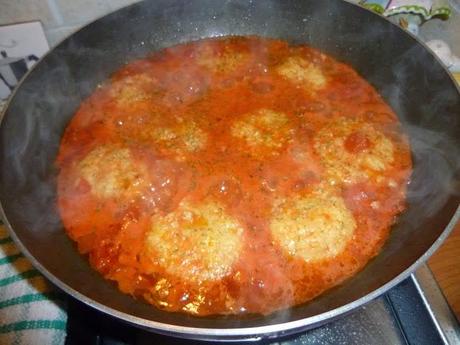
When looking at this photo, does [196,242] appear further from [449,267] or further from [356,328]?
[449,267]

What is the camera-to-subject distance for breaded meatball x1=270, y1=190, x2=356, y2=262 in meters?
1.71

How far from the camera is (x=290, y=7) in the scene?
8.47 ft

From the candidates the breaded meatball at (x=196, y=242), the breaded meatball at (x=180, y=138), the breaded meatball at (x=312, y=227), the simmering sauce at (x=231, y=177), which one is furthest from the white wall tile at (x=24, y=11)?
the breaded meatball at (x=312, y=227)

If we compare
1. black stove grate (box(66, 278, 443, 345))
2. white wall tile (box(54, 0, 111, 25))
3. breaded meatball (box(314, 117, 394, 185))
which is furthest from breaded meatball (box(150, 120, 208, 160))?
white wall tile (box(54, 0, 111, 25))

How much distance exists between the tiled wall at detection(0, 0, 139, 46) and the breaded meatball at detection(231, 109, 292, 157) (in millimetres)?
1181

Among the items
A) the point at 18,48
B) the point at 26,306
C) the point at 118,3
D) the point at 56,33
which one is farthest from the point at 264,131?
the point at 18,48

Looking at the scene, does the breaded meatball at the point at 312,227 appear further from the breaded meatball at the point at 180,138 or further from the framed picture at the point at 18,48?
the framed picture at the point at 18,48

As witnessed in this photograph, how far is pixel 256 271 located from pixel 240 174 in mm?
507

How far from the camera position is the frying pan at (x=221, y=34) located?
1436 mm

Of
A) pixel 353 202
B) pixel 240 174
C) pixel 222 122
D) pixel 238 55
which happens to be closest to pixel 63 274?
pixel 240 174

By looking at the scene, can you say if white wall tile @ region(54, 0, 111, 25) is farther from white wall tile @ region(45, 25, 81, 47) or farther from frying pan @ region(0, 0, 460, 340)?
frying pan @ region(0, 0, 460, 340)

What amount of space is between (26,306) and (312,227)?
1317 millimetres

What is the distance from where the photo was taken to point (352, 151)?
2021mm

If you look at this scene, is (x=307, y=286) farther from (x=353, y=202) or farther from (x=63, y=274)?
(x=63, y=274)
